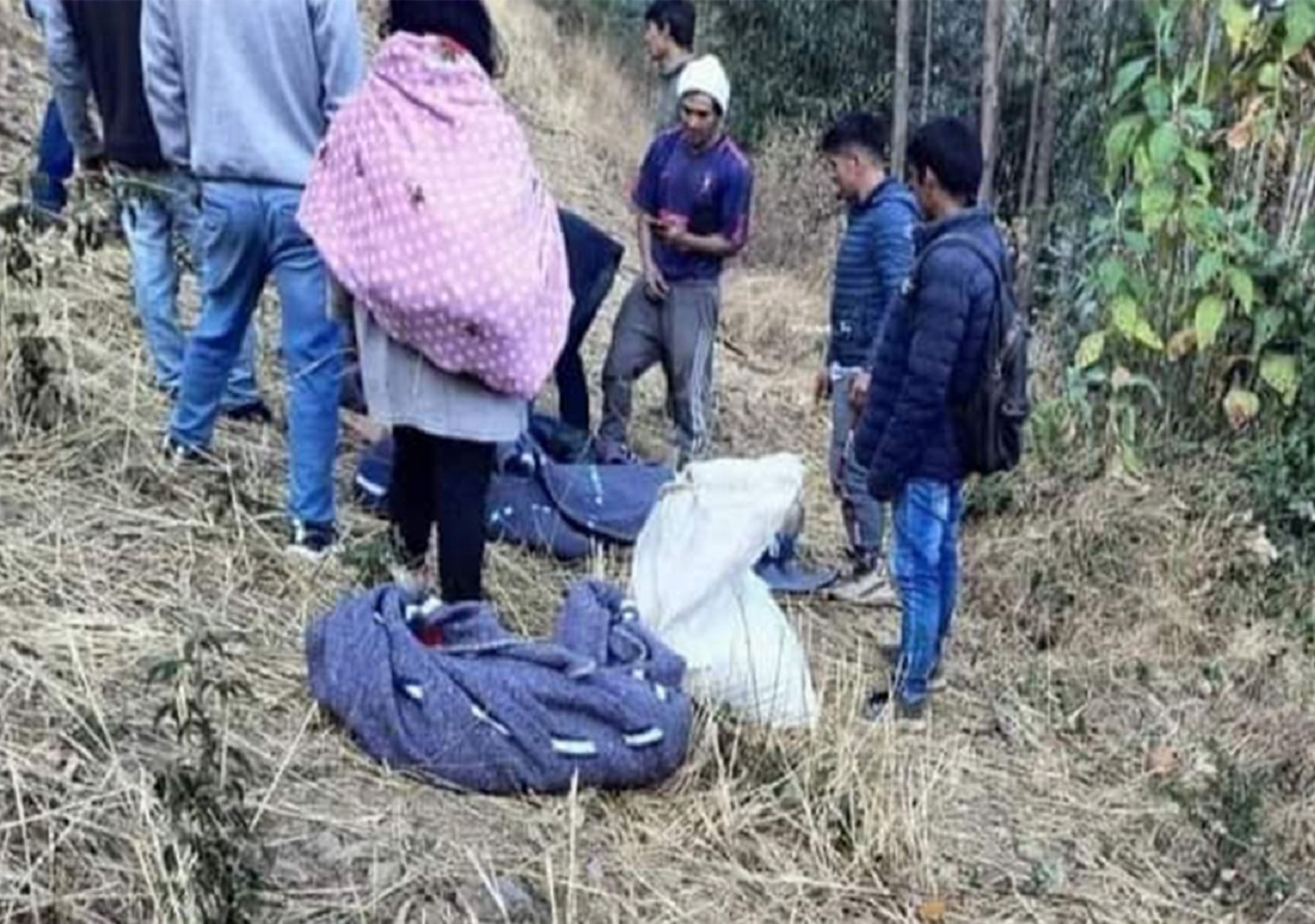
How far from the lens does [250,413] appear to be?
488 centimetres

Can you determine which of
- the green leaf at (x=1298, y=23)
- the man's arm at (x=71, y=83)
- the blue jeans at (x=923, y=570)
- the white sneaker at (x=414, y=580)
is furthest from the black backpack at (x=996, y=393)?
the man's arm at (x=71, y=83)

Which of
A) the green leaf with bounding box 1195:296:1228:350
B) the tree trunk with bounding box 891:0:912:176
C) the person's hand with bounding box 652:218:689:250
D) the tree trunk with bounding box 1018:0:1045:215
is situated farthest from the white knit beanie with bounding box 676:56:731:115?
the tree trunk with bounding box 891:0:912:176

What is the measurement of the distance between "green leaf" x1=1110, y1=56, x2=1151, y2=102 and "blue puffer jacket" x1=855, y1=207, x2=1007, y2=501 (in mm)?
1713

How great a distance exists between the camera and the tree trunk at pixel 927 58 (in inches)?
458

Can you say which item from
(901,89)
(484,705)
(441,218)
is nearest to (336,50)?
(441,218)

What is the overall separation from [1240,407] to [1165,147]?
2.78 ft

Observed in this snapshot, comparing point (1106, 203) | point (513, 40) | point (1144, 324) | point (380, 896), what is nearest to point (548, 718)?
point (380, 896)

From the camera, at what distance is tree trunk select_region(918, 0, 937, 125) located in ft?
38.2

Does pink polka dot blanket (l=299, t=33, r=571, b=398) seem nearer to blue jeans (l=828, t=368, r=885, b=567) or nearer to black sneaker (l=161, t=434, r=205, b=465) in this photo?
black sneaker (l=161, t=434, r=205, b=465)

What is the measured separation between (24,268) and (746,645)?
1900mm

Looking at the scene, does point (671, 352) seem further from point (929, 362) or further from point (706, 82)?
point (929, 362)

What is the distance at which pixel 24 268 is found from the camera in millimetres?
4199

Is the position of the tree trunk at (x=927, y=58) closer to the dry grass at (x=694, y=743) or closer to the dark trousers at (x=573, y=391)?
the dark trousers at (x=573, y=391)

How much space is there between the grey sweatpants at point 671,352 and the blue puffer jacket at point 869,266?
640 mm
